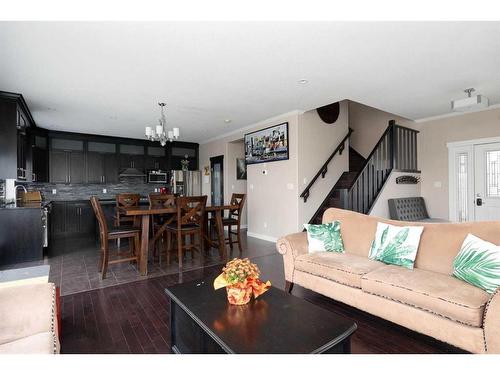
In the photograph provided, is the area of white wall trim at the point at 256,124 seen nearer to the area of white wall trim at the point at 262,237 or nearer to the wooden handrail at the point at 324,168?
the wooden handrail at the point at 324,168

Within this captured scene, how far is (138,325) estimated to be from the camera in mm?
2225

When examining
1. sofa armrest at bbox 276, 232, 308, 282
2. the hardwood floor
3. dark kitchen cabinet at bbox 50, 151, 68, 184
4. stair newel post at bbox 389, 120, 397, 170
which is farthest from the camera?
dark kitchen cabinet at bbox 50, 151, 68, 184

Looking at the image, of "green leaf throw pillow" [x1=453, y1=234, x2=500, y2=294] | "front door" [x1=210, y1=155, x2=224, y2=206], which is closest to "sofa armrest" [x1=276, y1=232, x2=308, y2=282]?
"green leaf throw pillow" [x1=453, y1=234, x2=500, y2=294]

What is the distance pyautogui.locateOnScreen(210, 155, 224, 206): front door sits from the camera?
25.0ft

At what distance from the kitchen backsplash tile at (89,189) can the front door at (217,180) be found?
1638 mm

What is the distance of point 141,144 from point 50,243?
3.48 meters

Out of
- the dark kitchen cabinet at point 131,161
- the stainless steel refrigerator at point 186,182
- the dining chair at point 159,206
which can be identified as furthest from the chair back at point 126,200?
the stainless steel refrigerator at point 186,182

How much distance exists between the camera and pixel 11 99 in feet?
13.0

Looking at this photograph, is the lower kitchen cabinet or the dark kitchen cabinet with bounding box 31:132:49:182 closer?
the dark kitchen cabinet with bounding box 31:132:49:182

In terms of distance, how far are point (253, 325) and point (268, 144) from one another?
4.55 meters

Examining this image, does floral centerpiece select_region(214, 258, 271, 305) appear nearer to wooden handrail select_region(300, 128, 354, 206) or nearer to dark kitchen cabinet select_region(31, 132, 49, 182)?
wooden handrail select_region(300, 128, 354, 206)

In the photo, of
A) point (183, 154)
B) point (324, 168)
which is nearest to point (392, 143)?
point (324, 168)

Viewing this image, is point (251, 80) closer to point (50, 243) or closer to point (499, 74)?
point (499, 74)

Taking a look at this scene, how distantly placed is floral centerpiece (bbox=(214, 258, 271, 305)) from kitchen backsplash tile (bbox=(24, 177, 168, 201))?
6.66 meters
